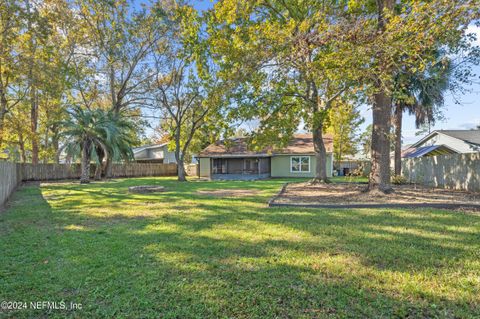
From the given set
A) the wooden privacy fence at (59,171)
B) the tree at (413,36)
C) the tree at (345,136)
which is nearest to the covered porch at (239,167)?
the wooden privacy fence at (59,171)

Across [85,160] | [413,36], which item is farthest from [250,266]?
[85,160]

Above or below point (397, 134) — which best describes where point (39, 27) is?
above

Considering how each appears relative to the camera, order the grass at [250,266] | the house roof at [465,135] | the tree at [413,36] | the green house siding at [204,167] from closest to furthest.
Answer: the grass at [250,266]
the tree at [413,36]
the house roof at [465,135]
the green house siding at [204,167]

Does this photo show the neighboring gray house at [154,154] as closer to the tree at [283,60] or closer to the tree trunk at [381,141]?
the tree at [283,60]

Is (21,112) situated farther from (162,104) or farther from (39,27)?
(39,27)

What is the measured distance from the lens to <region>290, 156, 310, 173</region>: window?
2302 centimetres

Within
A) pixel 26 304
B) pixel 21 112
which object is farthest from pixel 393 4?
pixel 21 112

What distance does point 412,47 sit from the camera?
18.5 ft

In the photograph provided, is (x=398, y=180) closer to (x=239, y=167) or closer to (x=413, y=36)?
(x=413, y=36)

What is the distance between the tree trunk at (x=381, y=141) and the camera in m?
8.73

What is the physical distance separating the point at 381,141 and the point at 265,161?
620 inches

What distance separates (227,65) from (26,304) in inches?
381

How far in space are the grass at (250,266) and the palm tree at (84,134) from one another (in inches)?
479

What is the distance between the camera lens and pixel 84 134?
16.8 meters
